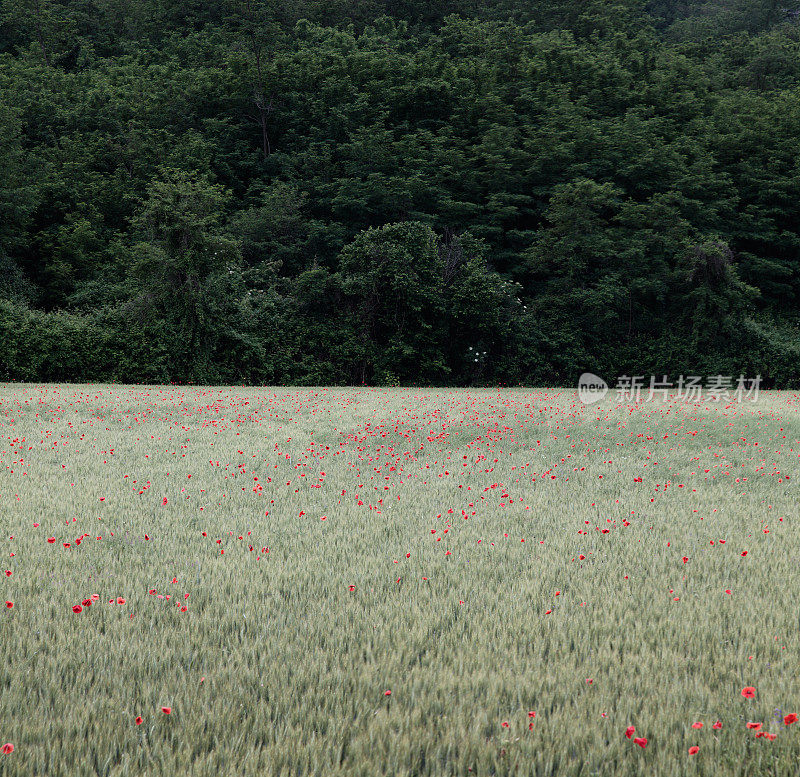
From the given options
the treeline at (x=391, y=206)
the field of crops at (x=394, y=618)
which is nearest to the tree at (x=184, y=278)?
the treeline at (x=391, y=206)

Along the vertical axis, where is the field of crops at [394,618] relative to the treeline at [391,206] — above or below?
below

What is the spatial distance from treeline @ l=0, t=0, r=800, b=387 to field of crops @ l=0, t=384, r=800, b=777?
54.9 feet

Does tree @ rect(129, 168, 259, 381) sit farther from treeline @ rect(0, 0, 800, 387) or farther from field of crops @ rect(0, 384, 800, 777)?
field of crops @ rect(0, 384, 800, 777)

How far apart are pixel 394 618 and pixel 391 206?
29170mm

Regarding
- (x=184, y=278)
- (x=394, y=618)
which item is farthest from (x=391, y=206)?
(x=394, y=618)

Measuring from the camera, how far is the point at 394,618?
3.19 m

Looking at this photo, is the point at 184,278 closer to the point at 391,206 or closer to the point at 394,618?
the point at 391,206

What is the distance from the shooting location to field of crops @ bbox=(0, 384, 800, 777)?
2154mm

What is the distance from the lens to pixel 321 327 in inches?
971

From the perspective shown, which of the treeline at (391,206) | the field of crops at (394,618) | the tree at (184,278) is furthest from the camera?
the treeline at (391,206)

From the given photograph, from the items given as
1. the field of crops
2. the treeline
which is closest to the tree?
the treeline

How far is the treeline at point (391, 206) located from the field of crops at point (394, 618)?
16.7m

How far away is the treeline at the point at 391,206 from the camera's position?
2327 cm

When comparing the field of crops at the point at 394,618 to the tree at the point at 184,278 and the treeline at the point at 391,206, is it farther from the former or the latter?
the treeline at the point at 391,206
